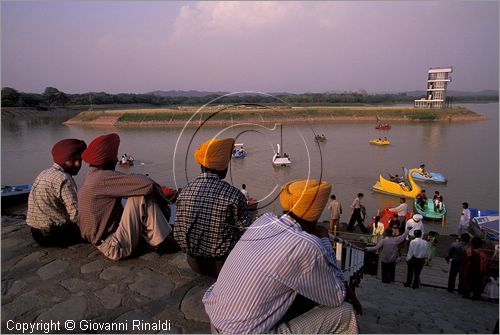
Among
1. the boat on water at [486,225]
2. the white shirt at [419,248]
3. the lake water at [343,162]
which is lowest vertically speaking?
the lake water at [343,162]

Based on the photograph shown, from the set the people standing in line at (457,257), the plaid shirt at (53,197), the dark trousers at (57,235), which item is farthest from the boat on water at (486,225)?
the plaid shirt at (53,197)

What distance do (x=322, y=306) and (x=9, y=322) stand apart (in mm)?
1968

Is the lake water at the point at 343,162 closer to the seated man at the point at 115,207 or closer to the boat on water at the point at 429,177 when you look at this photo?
the boat on water at the point at 429,177

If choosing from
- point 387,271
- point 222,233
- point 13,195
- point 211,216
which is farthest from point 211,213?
point 13,195

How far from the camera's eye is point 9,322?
2.25m

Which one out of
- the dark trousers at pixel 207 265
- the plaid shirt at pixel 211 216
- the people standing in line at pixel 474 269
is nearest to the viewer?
the plaid shirt at pixel 211 216

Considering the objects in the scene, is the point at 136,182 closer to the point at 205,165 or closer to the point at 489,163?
the point at 205,165

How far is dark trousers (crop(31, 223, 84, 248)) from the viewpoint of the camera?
10.8 feet

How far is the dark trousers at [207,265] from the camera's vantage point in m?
2.72

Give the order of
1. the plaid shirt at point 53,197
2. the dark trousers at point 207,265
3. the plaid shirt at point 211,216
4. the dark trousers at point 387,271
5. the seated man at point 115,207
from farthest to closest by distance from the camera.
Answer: the dark trousers at point 387,271, the plaid shirt at point 53,197, the seated man at point 115,207, the dark trousers at point 207,265, the plaid shirt at point 211,216

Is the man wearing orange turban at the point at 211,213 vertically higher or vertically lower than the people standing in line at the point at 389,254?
higher

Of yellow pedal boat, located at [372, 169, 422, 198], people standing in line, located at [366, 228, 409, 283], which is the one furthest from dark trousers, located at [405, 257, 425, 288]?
yellow pedal boat, located at [372, 169, 422, 198]

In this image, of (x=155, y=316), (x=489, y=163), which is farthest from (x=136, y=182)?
(x=489, y=163)

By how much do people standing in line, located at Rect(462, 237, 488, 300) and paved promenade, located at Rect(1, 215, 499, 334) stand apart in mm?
824
